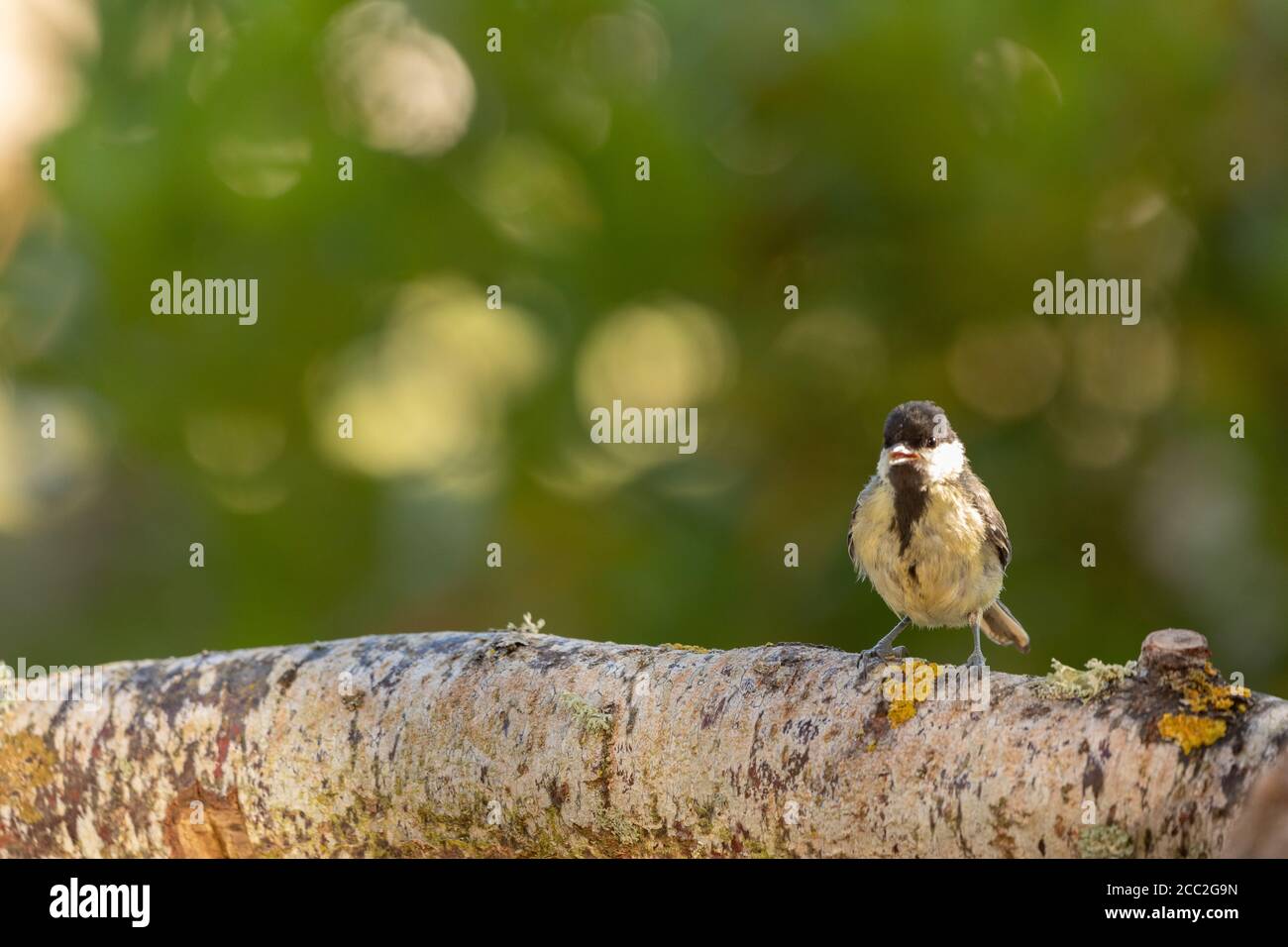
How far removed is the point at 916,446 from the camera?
272 cm

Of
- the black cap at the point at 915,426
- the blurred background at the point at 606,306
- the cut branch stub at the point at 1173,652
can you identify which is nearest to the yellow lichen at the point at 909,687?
the cut branch stub at the point at 1173,652

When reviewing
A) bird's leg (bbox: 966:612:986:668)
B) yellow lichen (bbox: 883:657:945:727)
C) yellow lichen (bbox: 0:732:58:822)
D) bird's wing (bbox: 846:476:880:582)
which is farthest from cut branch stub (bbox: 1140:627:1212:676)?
yellow lichen (bbox: 0:732:58:822)

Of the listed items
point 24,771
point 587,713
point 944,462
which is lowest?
point 24,771

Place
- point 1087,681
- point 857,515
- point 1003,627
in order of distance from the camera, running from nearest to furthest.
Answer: point 1087,681 < point 857,515 < point 1003,627

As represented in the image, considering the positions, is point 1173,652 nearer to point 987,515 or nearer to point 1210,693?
point 1210,693

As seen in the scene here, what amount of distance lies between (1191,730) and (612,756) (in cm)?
92

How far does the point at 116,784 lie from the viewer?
2590 millimetres

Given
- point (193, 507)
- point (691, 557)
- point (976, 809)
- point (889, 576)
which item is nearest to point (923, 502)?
point (889, 576)

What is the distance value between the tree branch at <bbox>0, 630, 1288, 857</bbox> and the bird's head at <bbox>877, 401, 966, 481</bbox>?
2.26ft

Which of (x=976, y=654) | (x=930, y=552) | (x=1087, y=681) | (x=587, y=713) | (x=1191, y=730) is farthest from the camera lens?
(x=930, y=552)

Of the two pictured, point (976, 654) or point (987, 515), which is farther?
point (987, 515)

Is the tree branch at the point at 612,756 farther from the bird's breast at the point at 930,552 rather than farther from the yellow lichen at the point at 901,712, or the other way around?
the bird's breast at the point at 930,552

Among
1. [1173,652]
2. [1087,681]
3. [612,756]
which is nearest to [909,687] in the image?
[1087,681]

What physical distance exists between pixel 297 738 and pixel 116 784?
44 centimetres
